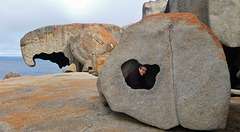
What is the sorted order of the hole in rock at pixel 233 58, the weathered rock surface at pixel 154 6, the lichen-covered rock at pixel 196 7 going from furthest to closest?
the weathered rock surface at pixel 154 6 < the hole in rock at pixel 233 58 < the lichen-covered rock at pixel 196 7

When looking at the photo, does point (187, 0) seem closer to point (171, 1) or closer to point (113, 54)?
point (171, 1)

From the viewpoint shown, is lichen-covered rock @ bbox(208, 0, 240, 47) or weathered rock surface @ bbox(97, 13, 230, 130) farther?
lichen-covered rock @ bbox(208, 0, 240, 47)

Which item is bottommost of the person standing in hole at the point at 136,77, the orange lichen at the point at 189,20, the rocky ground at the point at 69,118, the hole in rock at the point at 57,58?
the hole in rock at the point at 57,58

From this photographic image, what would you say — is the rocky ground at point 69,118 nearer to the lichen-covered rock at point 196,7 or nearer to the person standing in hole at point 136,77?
the person standing in hole at point 136,77

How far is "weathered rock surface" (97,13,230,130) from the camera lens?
5.86ft

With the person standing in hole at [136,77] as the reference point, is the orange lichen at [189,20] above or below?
above

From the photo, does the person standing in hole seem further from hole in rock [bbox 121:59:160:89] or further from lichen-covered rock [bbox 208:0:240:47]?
lichen-covered rock [bbox 208:0:240:47]

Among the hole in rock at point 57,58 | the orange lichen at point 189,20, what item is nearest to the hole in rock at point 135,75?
the orange lichen at point 189,20

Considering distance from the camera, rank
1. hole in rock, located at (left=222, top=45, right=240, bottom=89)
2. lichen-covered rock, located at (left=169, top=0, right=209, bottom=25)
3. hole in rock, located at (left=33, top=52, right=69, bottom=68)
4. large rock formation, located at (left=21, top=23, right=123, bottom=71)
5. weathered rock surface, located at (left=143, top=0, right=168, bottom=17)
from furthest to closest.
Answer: weathered rock surface, located at (left=143, top=0, right=168, bottom=17)
hole in rock, located at (left=33, top=52, right=69, bottom=68)
large rock formation, located at (left=21, top=23, right=123, bottom=71)
hole in rock, located at (left=222, top=45, right=240, bottom=89)
lichen-covered rock, located at (left=169, top=0, right=209, bottom=25)

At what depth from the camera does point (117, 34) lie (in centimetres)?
1485

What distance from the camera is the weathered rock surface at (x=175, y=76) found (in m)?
1.79

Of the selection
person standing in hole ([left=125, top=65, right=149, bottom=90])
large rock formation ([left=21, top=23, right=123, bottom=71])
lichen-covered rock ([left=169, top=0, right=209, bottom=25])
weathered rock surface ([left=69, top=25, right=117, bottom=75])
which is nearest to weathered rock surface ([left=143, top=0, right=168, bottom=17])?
large rock formation ([left=21, top=23, right=123, bottom=71])

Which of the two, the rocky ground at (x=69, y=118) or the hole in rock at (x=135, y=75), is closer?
the rocky ground at (x=69, y=118)

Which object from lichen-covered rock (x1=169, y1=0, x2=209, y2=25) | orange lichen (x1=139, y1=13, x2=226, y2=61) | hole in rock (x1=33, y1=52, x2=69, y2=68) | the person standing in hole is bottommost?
hole in rock (x1=33, y1=52, x2=69, y2=68)
